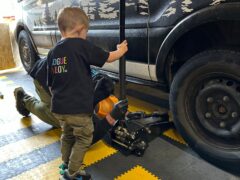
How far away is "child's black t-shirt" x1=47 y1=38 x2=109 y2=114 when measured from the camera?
152cm

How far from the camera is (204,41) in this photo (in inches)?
78.0

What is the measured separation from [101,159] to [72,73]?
813 mm

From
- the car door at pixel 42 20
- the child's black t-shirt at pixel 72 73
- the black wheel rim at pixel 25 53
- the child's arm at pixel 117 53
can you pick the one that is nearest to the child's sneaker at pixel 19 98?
the car door at pixel 42 20

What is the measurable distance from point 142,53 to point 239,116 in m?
0.91

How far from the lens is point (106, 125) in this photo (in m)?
1.94

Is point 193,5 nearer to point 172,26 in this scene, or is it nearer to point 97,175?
point 172,26

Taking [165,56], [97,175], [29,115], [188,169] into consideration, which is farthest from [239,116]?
[29,115]


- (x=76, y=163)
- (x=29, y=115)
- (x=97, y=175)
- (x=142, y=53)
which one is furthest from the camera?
(x=29, y=115)

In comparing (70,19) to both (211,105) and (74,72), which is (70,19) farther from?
(211,105)

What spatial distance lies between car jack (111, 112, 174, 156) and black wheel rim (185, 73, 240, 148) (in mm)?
384

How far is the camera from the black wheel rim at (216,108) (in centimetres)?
175

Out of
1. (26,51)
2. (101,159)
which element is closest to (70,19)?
(101,159)

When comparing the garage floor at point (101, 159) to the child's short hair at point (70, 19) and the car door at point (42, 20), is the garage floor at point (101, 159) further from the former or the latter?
the car door at point (42, 20)

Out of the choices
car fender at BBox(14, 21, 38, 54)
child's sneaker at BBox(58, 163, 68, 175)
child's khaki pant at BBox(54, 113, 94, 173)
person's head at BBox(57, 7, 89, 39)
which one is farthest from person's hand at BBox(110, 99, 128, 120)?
car fender at BBox(14, 21, 38, 54)
